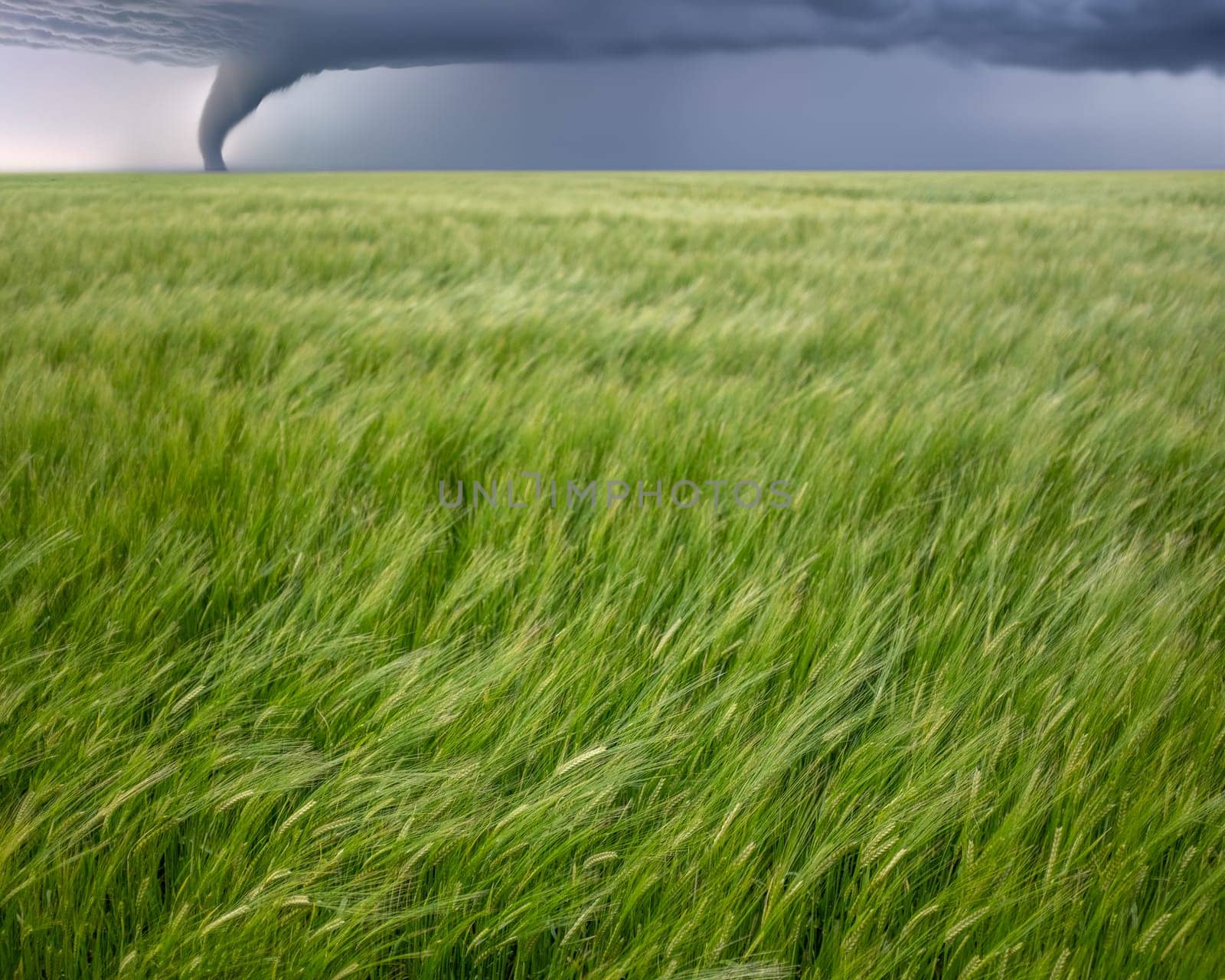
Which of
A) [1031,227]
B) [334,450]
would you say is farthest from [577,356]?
[1031,227]

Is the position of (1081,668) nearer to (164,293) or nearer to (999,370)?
(999,370)

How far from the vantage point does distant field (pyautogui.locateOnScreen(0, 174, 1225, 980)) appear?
1.87 ft

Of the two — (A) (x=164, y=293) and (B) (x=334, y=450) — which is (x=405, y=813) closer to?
(B) (x=334, y=450)

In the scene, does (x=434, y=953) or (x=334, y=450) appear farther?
(x=334, y=450)

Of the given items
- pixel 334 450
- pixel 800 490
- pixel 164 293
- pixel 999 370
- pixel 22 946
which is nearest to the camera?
pixel 22 946

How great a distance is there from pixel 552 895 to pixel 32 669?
592 millimetres

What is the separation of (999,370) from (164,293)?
2.82 m

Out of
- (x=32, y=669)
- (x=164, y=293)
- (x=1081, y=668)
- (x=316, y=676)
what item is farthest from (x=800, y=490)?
(x=164, y=293)

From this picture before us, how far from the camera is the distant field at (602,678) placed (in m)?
0.57

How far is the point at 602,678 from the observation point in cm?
79

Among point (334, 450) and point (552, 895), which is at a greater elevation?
point (334, 450)

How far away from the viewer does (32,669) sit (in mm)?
771

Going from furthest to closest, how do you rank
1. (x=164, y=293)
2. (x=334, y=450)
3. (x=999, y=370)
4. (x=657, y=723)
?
(x=164, y=293) → (x=999, y=370) → (x=334, y=450) → (x=657, y=723)

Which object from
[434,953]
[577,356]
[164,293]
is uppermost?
[164,293]
